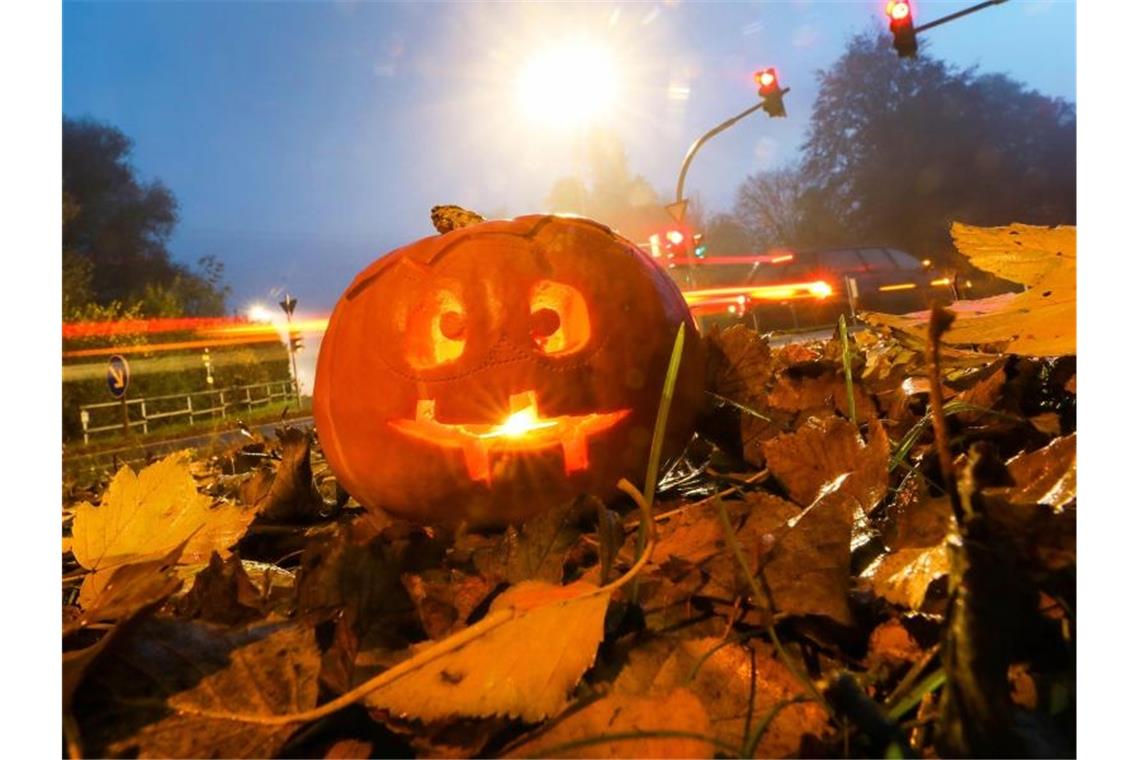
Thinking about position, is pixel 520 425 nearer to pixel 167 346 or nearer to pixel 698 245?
pixel 698 245

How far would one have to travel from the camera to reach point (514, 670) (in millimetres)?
561

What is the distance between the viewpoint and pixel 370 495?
4.18ft

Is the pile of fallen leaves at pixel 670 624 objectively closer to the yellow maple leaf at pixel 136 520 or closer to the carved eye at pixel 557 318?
the yellow maple leaf at pixel 136 520

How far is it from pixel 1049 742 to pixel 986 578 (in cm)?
12

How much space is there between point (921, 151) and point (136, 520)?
37882 millimetres

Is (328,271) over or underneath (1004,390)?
over

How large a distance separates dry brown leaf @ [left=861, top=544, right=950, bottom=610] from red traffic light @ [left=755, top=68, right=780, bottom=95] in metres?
13.3

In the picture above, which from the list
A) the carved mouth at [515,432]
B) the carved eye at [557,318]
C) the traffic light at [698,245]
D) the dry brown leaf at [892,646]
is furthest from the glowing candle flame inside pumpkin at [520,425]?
the traffic light at [698,245]

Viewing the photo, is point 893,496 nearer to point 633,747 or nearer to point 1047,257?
point 1047,257

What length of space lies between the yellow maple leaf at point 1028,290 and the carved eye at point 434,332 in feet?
2.39

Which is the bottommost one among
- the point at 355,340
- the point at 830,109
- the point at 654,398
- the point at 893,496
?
the point at 893,496

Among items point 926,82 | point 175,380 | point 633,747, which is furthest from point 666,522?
point 926,82

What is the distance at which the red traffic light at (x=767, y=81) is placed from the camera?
41.0 ft

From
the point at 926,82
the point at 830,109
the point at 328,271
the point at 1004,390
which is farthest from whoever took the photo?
the point at 328,271
